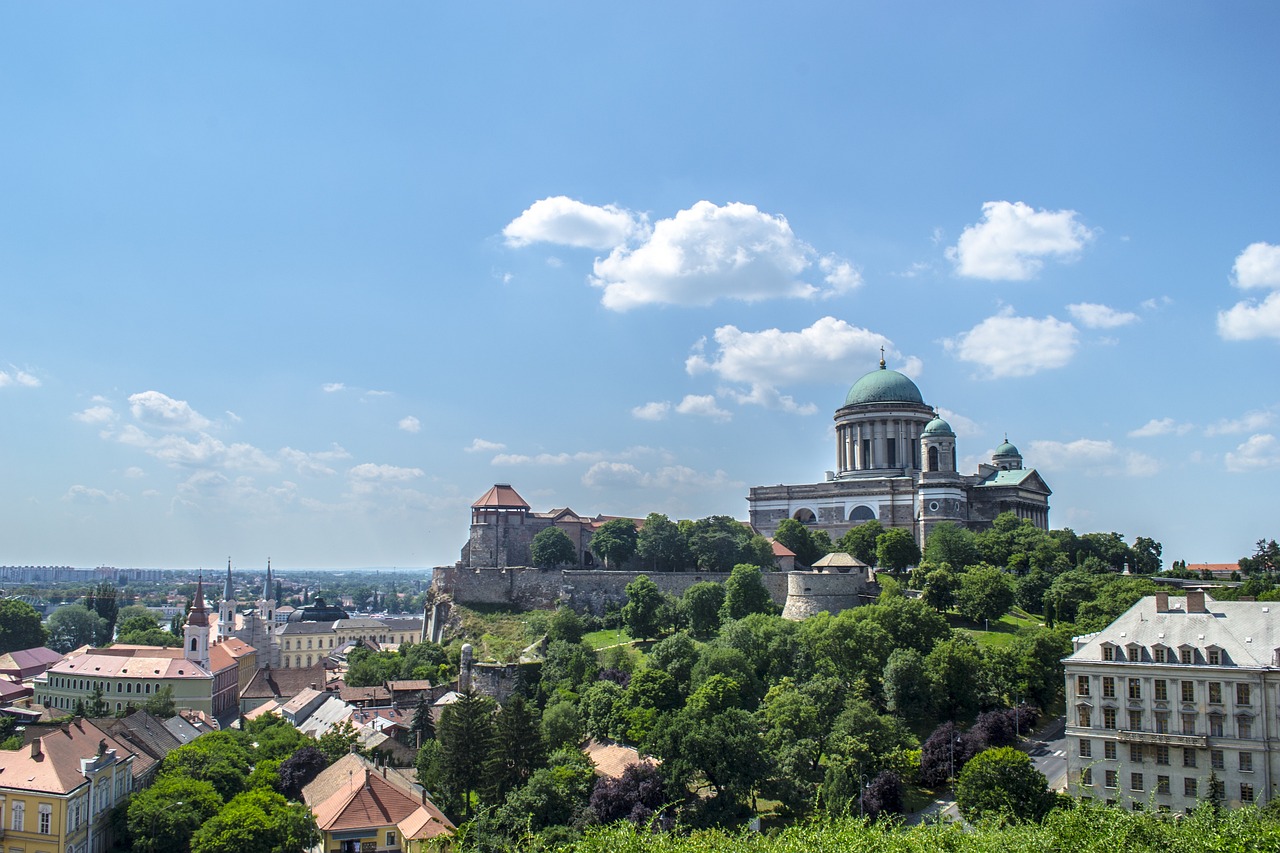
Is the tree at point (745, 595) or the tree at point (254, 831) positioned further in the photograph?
the tree at point (745, 595)

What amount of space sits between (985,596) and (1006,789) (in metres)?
25.0

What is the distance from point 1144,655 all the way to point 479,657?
43628 millimetres

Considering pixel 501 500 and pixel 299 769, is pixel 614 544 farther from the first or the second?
pixel 299 769

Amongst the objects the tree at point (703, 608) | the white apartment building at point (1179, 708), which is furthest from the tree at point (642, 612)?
the white apartment building at point (1179, 708)

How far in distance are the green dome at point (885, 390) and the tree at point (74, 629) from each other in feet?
300

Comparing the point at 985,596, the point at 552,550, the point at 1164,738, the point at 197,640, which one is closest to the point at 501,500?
the point at 552,550

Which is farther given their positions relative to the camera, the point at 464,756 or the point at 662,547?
the point at 662,547

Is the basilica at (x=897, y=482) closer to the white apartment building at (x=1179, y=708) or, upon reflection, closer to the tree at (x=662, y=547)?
the tree at (x=662, y=547)

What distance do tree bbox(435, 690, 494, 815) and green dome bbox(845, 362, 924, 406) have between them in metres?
56.1

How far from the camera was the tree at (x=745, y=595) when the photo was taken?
63.5 meters

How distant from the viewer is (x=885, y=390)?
297 feet

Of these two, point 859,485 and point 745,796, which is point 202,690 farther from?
point 859,485

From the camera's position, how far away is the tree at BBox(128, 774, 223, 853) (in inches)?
1564

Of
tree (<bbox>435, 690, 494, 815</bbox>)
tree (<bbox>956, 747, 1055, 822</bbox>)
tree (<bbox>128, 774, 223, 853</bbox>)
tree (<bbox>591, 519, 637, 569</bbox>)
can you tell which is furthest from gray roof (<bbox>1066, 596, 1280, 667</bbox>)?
tree (<bbox>591, 519, 637, 569</bbox>)
